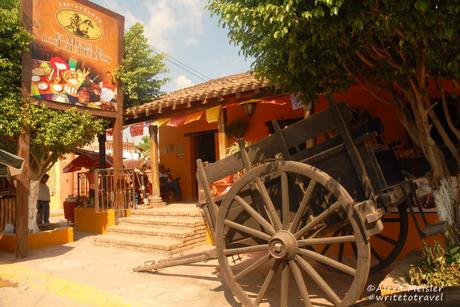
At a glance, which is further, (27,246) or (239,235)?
(27,246)

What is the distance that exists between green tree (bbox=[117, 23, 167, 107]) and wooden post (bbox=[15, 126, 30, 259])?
327cm

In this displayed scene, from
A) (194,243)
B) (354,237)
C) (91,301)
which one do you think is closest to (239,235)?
(354,237)

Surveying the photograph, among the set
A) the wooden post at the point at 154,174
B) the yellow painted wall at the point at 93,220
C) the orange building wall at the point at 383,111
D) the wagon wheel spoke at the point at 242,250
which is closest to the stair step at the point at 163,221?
the yellow painted wall at the point at 93,220

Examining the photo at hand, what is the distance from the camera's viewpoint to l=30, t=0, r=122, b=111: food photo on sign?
823 centimetres

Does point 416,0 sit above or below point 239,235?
above

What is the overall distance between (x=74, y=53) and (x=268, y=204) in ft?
24.6

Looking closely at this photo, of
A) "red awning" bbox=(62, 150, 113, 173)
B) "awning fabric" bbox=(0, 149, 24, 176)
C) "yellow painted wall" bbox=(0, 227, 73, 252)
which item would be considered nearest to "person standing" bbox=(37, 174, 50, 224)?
"yellow painted wall" bbox=(0, 227, 73, 252)

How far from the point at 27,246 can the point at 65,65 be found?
422cm

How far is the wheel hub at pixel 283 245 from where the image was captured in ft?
11.4

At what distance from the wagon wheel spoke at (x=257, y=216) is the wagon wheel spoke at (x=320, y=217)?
0.90ft

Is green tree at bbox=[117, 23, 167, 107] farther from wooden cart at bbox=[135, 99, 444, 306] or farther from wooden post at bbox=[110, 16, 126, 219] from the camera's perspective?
wooden cart at bbox=[135, 99, 444, 306]

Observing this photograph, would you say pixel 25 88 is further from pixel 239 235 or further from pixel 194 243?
pixel 239 235

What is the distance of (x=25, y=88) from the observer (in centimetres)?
780

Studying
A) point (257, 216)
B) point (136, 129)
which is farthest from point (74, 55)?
point (257, 216)
